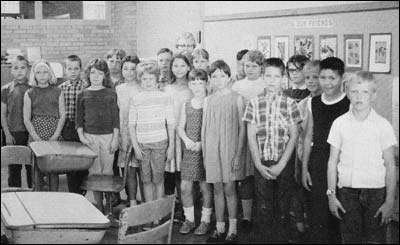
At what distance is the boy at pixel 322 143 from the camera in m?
3.03

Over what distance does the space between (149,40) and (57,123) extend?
4.87 ft

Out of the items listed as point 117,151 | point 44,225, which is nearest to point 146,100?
point 117,151

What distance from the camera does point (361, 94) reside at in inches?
103

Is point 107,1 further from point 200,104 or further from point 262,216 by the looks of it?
point 262,216

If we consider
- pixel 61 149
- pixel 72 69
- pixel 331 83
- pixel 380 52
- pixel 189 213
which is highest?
pixel 380 52

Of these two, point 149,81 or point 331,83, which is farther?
point 149,81

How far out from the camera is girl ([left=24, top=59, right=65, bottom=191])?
400cm

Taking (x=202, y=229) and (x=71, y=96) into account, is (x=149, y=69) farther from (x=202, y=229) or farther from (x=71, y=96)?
(x=202, y=229)

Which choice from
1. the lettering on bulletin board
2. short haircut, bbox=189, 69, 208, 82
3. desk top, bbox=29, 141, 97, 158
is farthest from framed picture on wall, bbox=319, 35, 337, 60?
desk top, bbox=29, 141, 97, 158

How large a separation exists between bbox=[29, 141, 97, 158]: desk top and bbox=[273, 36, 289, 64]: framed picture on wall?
1.79m

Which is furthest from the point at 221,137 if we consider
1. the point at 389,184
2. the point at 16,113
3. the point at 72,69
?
the point at 16,113

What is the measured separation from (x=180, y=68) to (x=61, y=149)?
0.97 m

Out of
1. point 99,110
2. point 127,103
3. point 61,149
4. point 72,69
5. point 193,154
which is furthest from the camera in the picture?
point 72,69

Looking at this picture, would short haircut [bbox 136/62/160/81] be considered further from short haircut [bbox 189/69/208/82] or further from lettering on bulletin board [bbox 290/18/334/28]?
lettering on bulletin board [bbox 290/18/334/28]
